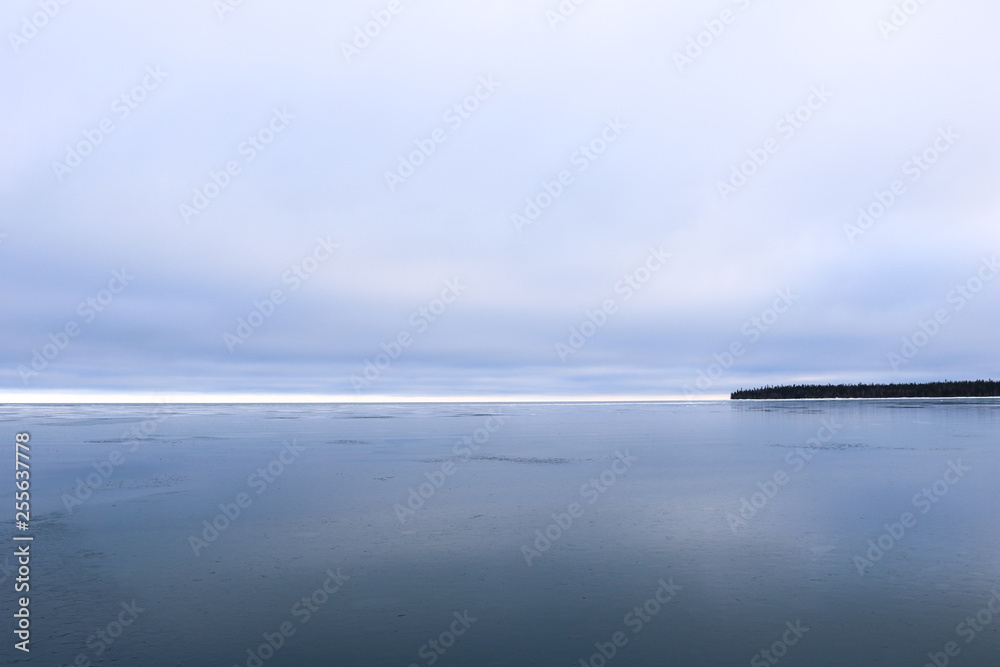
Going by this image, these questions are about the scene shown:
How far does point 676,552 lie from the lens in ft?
42.2

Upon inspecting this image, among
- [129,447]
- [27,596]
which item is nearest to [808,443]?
[27,596]
